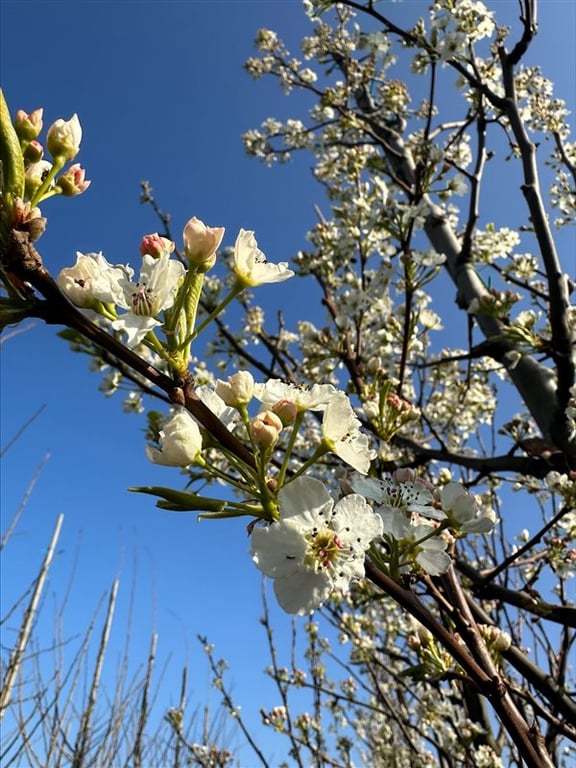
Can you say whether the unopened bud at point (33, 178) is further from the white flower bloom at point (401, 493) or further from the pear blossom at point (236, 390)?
the white flower bloom at point (401, 493)

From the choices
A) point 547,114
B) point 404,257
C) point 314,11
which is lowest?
point 404,257

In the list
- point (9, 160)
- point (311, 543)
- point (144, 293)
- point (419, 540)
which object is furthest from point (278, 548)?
point (9, 160)

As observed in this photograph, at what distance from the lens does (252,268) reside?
97cm

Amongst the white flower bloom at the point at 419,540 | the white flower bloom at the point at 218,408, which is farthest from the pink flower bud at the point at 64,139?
the white flower bloom at the point at 419,540

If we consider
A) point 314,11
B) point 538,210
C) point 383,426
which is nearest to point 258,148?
point 314,11

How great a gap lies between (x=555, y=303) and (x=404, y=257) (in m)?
0.79

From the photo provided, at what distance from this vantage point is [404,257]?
2.58 metres

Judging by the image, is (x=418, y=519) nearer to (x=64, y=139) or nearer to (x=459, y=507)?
(x=459, y=507)

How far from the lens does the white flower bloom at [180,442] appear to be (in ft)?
2.44

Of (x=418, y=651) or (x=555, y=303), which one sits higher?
(x=555, y=303)

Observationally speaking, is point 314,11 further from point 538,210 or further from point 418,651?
point 418,651

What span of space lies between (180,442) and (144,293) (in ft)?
0.77

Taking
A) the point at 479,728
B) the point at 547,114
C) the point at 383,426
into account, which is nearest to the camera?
the point at 383,426

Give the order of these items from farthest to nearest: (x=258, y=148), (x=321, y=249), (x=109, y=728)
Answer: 1. (x=258, y=148)
2. (x=321, y=249)
3. (x=109, y=728)
